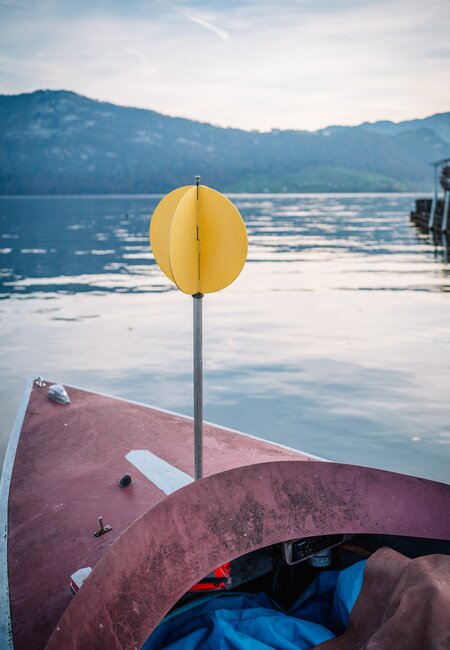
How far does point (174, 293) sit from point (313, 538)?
1798 centimetres

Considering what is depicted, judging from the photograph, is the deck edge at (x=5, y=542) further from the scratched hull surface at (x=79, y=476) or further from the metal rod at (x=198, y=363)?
the metal rod at (x=198, y=363)

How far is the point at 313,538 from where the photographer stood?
151 inches

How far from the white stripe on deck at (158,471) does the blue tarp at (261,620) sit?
125 cm

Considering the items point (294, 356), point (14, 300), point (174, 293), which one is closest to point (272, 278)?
point (174, 293)

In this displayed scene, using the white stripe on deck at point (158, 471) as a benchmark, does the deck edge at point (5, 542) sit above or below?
below

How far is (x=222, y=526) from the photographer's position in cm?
334

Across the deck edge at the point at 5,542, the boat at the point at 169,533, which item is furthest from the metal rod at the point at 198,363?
the deck edge at the point at 5,542

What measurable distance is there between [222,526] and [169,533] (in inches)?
13.7

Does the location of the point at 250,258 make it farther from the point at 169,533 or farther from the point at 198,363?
the point at 169,533

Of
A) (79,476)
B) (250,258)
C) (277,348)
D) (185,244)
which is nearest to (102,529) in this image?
(79,476)

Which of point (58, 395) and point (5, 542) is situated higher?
point (58, 395)

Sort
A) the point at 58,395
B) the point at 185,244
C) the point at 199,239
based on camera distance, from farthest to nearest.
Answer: the point at 58,395, the point at 199,239, the point at 185,244

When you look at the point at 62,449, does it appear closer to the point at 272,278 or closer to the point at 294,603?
the point at 294,603

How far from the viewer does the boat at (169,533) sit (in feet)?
9.72
